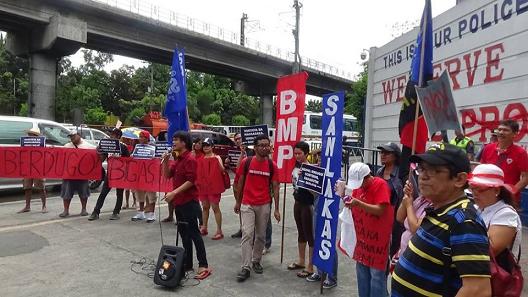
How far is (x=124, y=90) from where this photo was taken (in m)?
60.0

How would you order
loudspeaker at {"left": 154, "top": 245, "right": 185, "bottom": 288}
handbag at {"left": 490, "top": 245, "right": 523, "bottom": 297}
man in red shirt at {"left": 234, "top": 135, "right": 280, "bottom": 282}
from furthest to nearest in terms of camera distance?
man in red shirt at {"left": 234, "top": 135, "right": 280, "bottom": 282}
loudspeaker at {"left": 154, "top": 245, "right": 185, "bottom": 288}
handbag at {"left": 490, "top": 245, "right": 523, "bottom": 297}

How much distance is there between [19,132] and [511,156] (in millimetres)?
10719

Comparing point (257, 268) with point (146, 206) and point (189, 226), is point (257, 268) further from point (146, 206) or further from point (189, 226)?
point (146, 206)

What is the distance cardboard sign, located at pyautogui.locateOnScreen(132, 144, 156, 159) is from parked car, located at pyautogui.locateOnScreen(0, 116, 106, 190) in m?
3.74

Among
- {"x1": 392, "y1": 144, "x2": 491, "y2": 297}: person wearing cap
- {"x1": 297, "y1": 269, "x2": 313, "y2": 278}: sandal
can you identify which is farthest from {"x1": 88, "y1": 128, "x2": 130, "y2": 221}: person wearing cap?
{"x1": 392, "y1": 144, "x2": 491, "y2": 297}: person wearing cap

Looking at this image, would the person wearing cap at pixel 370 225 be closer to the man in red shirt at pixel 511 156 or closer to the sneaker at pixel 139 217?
the man in red shirt at pixel 511 156

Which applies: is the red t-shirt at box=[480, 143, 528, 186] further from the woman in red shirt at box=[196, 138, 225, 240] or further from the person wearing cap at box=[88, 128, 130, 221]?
the person wearing cap at box=[88, 128, 130, 221]

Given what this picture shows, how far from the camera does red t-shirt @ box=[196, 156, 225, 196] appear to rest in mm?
7277

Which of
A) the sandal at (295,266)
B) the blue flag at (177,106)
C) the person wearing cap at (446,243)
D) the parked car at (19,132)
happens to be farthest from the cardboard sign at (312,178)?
the parked car at (19,132)

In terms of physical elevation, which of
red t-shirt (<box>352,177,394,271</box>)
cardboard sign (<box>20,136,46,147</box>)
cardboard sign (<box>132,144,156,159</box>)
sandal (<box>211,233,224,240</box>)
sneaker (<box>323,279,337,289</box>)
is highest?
cardboard sign (<box>20,136,46,147</box>)

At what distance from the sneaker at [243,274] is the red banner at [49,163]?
→ 15.7 ft

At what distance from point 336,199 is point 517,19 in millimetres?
4252

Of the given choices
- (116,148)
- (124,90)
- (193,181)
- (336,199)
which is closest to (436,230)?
(336,199)

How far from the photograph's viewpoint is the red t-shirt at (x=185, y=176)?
205 inches
